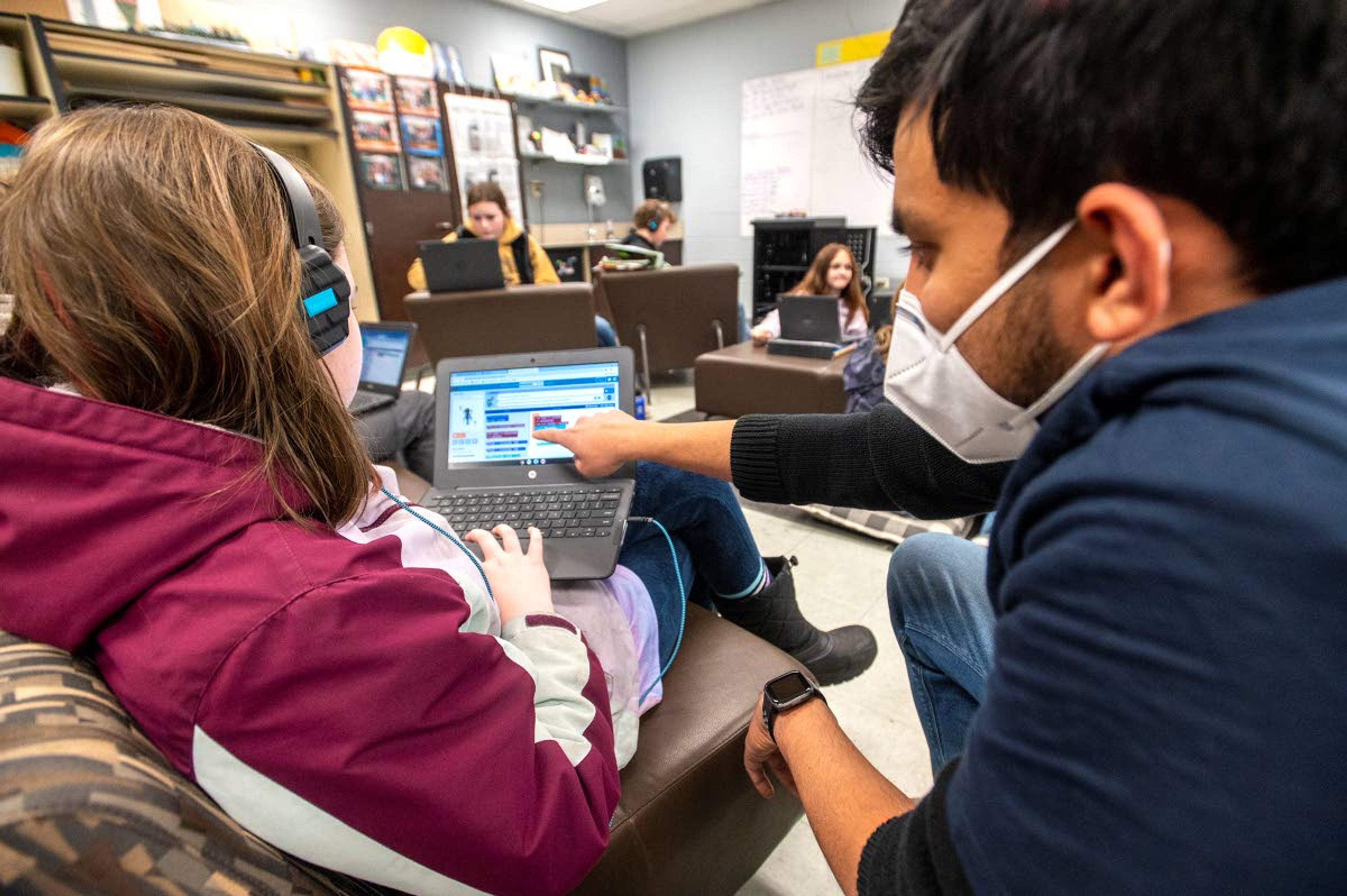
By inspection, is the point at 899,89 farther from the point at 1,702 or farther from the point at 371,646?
the point at 1,702

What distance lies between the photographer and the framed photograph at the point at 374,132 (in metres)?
3.49

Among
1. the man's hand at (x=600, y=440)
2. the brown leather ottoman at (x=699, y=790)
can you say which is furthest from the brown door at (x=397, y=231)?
the brown leather ottoman at (x=699, y=790)

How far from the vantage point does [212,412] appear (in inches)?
19.1

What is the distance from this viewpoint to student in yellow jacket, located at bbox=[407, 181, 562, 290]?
335 cm

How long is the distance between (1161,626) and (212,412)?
62 cm

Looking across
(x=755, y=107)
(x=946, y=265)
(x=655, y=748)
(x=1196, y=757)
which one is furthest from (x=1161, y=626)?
(x=755, y=107)

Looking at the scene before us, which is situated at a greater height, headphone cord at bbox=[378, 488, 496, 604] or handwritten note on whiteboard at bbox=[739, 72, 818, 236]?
handwritten note on whiteboard at bbox=[739, 72, 818, 236]

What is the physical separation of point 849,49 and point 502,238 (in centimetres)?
298

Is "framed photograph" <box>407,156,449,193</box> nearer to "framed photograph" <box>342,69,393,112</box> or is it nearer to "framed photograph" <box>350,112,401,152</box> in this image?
"framed photograph" <box>350,112,401,152</box>

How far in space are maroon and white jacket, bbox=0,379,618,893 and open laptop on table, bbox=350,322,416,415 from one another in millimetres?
1771

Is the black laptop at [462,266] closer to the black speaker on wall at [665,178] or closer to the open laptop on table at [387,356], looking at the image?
the open laptop on table at [387,356]

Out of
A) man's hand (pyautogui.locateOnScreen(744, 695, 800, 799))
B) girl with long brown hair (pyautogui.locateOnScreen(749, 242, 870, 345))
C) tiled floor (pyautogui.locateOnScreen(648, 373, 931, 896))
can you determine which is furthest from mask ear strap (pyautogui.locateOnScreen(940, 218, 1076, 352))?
girl with long brown hair (pyautogui.locateOnScreen(749, 242, 870, 345))

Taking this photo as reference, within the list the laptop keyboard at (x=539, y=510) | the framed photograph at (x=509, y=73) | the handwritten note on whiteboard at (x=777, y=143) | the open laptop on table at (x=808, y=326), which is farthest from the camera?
the handwritten note on whiteboard at (x=777, y=143)

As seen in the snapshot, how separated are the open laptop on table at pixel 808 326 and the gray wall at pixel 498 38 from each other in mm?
2830
